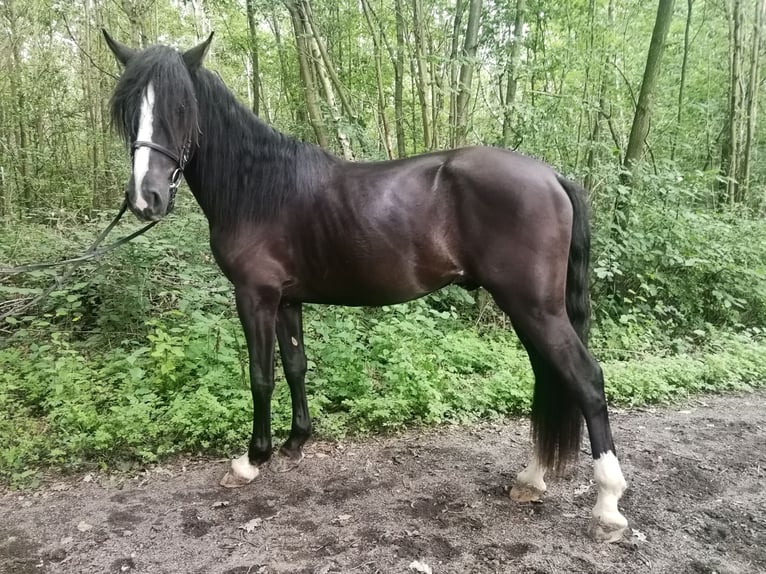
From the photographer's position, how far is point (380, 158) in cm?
602

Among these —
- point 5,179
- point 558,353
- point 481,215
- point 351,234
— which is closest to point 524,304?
point 558,353

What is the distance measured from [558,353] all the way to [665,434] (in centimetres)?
197

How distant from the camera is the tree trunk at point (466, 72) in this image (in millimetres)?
5863

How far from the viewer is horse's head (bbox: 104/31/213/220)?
7.18ft

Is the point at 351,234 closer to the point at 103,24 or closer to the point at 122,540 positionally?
the point at 122,540

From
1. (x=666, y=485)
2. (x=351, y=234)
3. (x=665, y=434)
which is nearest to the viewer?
(x=351, y=234)

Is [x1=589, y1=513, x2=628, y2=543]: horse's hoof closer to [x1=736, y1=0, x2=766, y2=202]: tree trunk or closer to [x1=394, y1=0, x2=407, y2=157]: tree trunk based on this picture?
[x1=394, y1=0, x2=407, y2=157]: tree trunk

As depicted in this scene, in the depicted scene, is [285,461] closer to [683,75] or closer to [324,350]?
[324,350]

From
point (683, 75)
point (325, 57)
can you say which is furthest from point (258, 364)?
point (683, 75)

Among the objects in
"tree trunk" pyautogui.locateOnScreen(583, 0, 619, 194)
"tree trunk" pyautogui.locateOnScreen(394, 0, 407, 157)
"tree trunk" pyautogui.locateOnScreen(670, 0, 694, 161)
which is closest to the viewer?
"tree trunk" pyautogui.locateOnScreen(394, 0, 407, 157)

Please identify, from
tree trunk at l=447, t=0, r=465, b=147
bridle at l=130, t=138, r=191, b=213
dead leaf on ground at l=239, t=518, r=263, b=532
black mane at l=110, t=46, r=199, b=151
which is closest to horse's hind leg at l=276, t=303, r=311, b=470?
dead leaf on ground at l=239, t=518, r=263, b=532

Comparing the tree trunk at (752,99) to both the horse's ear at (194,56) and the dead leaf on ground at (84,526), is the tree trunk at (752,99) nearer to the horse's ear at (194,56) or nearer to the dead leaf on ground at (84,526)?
the horse's ear at (194,56)

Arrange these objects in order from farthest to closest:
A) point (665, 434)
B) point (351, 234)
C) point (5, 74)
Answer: point (5, 74)
point (665, 434)
point (351, 234)

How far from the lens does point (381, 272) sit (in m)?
2.47
